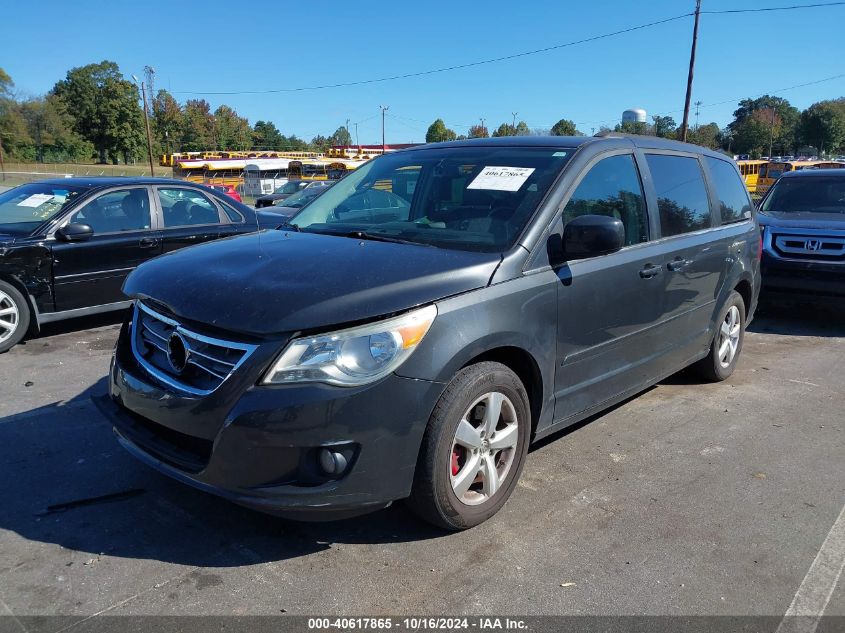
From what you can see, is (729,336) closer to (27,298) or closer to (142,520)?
(142,520)

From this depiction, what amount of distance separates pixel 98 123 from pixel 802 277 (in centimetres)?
10088

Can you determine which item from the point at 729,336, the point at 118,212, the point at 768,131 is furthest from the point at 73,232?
the point at 768,131

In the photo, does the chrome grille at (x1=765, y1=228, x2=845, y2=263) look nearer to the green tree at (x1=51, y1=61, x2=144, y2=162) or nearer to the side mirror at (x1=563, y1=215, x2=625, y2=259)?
the side mirror at (x1=563, y1=215, x2=625, y2=259)

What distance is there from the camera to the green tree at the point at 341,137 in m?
129

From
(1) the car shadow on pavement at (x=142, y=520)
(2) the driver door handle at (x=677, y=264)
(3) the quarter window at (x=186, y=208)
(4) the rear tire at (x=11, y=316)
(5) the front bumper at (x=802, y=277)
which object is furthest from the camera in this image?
(5) the front bumper at (x=802, y=277)

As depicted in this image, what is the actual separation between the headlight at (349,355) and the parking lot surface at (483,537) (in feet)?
2.89

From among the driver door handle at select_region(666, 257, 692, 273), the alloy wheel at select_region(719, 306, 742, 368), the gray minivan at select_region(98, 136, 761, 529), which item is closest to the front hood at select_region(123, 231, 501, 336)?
the gray minivan at select_region(98, 136, 761, 529)

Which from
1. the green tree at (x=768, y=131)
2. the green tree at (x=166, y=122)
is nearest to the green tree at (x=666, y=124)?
the green tree at (x=768, y=131)

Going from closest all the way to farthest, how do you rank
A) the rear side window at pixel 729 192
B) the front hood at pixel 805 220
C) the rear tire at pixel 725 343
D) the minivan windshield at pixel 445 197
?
1. the minivan windshield at pixel 445 197
2. the rear side window at pixel 729 192
3. the rear tire at pixel 725 343
4. the front hood at pixel 805 220

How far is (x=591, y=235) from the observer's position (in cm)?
322

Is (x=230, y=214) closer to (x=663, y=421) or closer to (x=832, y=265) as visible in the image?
(x=663, y=421)

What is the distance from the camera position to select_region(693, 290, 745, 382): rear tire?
5.34m

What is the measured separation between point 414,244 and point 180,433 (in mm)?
1443

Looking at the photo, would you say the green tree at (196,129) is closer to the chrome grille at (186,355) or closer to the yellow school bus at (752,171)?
the yellow school bus at (752,171)
